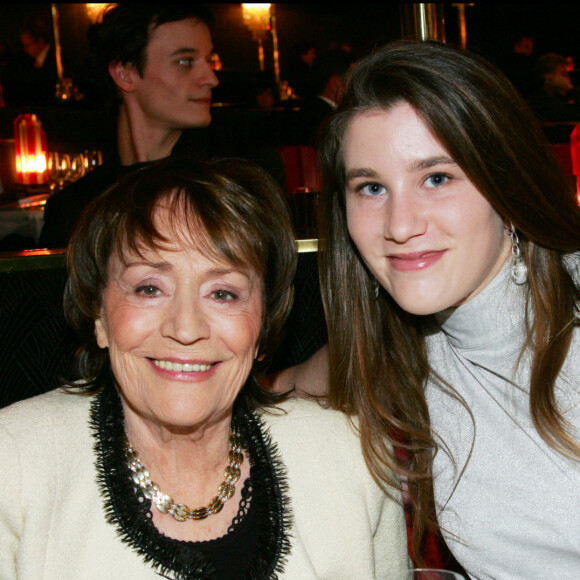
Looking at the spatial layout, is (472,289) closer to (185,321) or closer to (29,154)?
(185,321)

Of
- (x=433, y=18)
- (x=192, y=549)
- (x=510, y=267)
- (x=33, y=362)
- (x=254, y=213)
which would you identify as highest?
(x=433, y=18)

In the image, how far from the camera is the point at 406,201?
1529 mm

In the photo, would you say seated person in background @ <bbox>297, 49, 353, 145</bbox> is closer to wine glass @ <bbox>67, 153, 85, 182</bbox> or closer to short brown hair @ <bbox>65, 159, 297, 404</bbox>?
wine glass @ <bbox>67, 153, 85, 182</bbox>

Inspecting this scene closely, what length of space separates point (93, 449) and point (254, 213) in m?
0.61

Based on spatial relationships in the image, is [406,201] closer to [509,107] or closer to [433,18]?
[509,107]

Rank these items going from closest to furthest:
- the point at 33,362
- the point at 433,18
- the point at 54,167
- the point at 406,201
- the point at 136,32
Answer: the point at 406,201 → the point at 33,362 → the point at 433,18 → the point at 136,32 → the point at 54,167

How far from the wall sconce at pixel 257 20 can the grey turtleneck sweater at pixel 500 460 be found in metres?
10.9

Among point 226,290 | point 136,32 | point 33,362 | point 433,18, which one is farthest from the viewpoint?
point 136,32

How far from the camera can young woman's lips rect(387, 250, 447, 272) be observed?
1.55m

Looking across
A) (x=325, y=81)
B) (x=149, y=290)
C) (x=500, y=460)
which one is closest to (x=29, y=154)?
(x=325, y=81)

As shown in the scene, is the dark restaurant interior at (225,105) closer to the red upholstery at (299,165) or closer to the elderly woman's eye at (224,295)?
the red upholstery at (299,165)

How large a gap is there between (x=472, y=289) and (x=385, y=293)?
13.0 inches

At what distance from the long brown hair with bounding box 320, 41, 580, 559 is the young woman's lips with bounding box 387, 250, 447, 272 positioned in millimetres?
164

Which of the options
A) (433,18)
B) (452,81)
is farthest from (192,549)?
(433,18)
